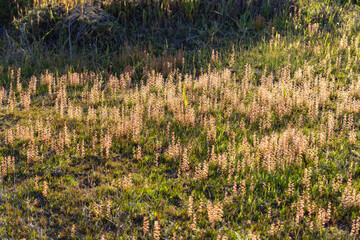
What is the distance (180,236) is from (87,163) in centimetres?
191

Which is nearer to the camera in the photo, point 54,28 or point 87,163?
point 87,163

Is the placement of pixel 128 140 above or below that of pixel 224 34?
below

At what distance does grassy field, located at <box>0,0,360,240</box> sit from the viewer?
3.82 metres

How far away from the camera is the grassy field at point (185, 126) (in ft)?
12.5

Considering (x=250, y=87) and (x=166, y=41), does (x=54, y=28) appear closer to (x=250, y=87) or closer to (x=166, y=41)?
(x=166, y=41)

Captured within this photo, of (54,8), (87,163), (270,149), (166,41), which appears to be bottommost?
(87,163)

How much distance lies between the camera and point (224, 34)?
31.8 ft

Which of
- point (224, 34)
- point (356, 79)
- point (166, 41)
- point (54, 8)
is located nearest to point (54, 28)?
point (54, 8)

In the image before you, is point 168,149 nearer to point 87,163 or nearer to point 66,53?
point 87,163

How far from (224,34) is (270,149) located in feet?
→ 18.7

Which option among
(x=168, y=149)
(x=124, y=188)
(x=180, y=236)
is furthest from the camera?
(x=168, y=149)

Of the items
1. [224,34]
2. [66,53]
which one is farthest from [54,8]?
[224,34]

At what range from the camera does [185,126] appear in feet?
18.8

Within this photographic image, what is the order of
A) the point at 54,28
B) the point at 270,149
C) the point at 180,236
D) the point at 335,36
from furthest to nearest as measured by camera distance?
the point at 54,28, the point at 335,36, the point at 270,149, the point at 180,236
